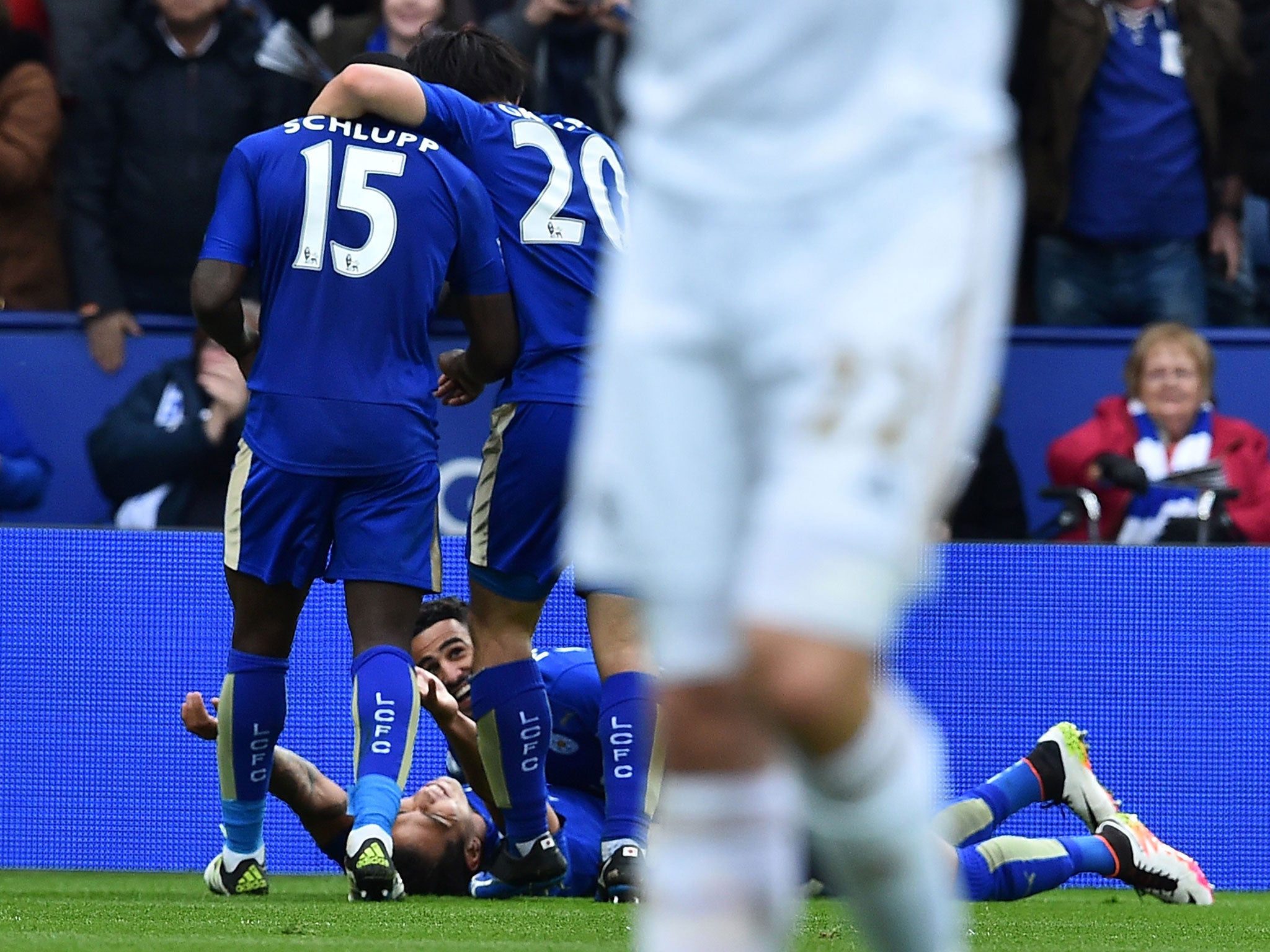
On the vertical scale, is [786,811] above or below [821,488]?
below

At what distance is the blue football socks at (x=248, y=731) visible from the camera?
5.16 m

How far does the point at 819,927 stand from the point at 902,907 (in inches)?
102

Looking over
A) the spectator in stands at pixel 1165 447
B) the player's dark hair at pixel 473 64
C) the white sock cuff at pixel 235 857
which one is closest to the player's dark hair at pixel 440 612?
the white sock cuff at pixel 235 857

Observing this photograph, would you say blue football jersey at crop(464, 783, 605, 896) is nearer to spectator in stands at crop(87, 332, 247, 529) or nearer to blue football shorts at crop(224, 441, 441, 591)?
blue football shorts at crop(224, 441, 441, 591)

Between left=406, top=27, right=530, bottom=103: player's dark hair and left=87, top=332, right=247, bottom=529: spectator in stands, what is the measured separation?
215cm

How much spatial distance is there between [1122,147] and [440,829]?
388 centimetres

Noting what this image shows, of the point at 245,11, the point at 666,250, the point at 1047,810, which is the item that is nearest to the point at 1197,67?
the point at 1047,810

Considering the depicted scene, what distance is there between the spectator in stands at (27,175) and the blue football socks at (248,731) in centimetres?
335

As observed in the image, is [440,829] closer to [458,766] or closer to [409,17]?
[458,766]

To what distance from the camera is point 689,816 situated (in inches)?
83.7

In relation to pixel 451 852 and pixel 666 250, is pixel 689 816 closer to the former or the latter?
pixel 666 250

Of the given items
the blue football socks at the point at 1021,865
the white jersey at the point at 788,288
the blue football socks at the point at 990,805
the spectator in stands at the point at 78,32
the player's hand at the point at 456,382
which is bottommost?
the blue football socks at the point at 1021,865

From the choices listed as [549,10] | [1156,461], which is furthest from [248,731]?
[549,10]

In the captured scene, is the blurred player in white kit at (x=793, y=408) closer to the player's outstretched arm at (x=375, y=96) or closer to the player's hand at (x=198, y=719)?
the player's outstretched arm at (x=375, y=96)
